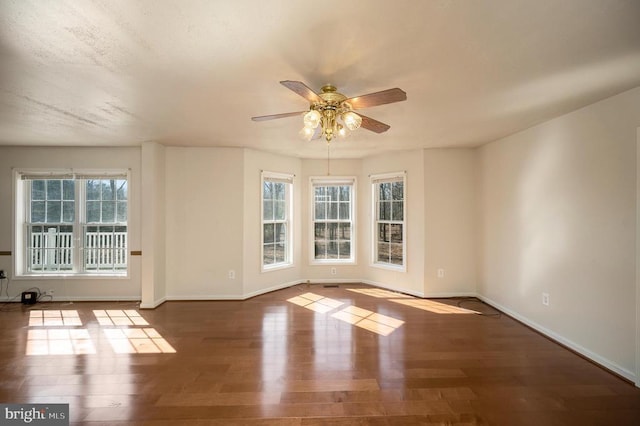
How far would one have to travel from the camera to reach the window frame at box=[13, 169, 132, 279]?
4.42 meters

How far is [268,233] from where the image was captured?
16.5 ft

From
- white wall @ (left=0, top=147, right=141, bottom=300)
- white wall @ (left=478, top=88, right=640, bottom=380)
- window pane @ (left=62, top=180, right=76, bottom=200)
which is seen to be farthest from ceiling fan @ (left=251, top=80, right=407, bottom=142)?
window pane @ (left=62, top=180, right=76, bottom=200)

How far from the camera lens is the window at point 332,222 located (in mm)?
5547

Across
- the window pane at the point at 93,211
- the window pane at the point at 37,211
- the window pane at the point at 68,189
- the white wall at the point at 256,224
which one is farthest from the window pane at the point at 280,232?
the window pane at the point at 37,211

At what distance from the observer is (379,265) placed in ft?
17.2

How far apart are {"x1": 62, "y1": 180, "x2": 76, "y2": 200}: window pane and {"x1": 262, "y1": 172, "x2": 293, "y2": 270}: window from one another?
2.98 m

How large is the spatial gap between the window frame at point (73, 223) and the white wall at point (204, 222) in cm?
72

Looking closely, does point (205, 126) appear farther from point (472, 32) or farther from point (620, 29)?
point (620, 29)

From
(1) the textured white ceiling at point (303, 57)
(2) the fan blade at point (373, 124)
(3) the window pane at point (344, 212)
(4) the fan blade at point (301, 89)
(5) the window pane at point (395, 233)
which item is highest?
(1) the textured white ceiling at point (303, 57)

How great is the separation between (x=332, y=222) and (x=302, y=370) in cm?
329

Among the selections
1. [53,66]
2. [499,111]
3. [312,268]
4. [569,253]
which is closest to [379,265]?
[312,268]

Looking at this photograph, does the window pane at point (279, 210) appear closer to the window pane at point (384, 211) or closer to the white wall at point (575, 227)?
the window pane at point (384, 211)

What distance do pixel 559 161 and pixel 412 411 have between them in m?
2.92

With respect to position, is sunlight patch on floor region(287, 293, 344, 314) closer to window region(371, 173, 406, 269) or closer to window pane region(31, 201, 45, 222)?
window region(371, 173, 406, 269)
